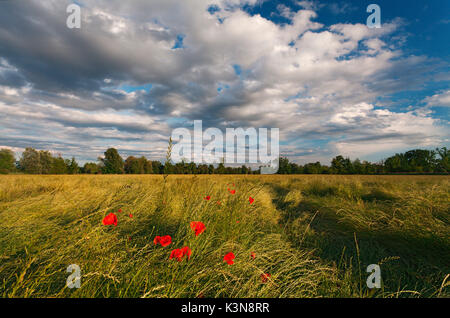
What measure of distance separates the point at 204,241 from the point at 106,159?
51441 mm

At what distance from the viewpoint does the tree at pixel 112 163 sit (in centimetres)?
4344

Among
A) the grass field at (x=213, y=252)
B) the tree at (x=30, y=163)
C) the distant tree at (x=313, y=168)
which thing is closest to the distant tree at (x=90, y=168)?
the tree at (x=30, y=163)

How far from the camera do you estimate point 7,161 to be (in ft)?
123

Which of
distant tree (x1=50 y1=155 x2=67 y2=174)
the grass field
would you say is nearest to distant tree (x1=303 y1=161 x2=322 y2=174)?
the grass field

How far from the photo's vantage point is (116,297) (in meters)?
1.29

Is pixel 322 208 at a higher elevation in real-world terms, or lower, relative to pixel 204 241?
lower

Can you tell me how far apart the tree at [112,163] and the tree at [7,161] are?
15.9 meters

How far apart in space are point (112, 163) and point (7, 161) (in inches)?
741

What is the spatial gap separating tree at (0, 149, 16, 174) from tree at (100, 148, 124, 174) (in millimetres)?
15879

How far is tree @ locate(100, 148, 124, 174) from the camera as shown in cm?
4344

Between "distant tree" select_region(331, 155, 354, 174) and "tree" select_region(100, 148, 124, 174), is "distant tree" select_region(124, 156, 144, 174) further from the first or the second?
"distant tree" select_region(331, 155, 354, 174)
